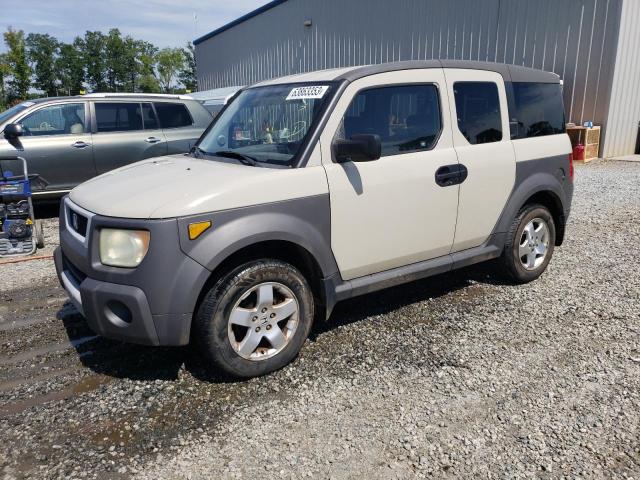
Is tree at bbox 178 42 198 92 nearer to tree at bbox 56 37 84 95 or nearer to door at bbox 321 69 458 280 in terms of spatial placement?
tree at bbox 56 37 84 95

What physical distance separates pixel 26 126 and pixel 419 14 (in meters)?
13.1

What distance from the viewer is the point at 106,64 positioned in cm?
8731

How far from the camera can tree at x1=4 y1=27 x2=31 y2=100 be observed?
44.5 meters

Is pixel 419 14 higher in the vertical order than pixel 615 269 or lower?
higher

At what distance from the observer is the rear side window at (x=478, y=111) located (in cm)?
401

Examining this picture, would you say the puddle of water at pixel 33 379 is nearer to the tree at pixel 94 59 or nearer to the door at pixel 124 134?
the door at pixel 124 134

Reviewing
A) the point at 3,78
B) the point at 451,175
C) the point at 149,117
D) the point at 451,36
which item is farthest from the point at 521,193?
the point at 3,78

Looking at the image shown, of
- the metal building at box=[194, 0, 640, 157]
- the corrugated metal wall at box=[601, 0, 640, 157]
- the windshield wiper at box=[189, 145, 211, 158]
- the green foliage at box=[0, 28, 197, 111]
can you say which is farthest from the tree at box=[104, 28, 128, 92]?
the windshield wiper at box=[189, 145, 211, 158]

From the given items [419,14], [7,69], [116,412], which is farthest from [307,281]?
[7,69]

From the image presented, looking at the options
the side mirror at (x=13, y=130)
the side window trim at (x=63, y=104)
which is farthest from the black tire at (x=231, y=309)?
the side window trim at (x=63, y=104)

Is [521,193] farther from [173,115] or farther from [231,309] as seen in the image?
[173,115]

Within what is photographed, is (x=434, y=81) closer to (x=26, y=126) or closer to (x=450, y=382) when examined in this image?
(x=450, y=382)

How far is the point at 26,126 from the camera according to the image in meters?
7.25

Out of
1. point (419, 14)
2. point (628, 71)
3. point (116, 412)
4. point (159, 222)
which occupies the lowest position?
point (116, 412)
